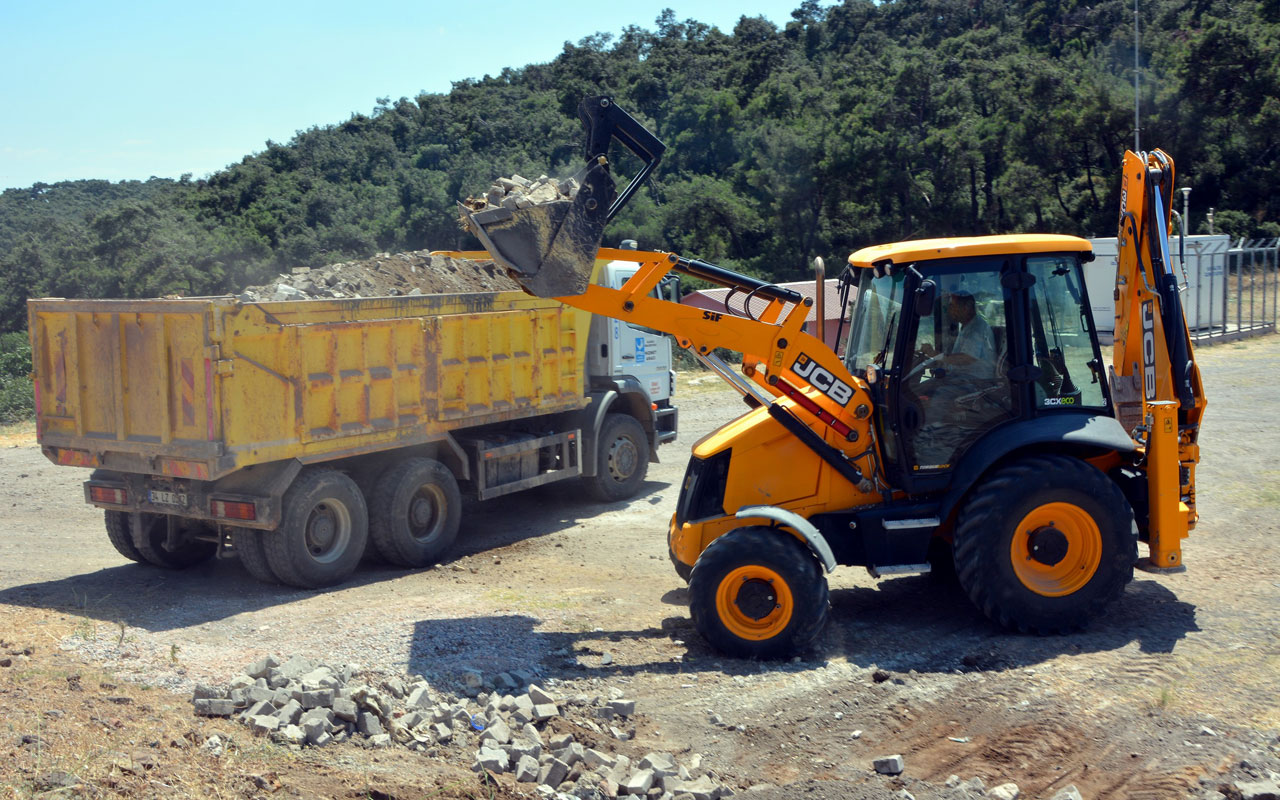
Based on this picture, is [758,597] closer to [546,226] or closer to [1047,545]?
[1047,545]

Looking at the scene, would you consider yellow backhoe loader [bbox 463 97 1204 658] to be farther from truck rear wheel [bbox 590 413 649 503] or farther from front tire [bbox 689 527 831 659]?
truck rear wheel [bbox 590 413 649 503]

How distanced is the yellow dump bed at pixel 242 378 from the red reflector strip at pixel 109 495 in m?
0.25

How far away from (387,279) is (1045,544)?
261 inches

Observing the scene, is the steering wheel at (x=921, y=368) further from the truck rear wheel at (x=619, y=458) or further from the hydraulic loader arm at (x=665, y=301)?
the truck rear wheel at (x=619, y=458)

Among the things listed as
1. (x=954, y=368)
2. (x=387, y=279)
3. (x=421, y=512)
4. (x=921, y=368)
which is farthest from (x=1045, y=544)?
(x=387, y=279)

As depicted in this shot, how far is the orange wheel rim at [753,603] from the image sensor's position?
22.2 ft

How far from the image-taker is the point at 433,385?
9820 mm

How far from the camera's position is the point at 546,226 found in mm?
6836

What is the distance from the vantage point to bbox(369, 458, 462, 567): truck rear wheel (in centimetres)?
944

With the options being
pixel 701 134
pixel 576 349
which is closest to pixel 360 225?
pixel 701 134

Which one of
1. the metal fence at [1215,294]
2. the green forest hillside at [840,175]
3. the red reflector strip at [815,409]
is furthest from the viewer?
the green forest hillside at [840,175]

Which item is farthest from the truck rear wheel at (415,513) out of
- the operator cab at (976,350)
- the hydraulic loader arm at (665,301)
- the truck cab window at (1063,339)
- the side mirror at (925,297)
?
the truck cab window at (1063,339)

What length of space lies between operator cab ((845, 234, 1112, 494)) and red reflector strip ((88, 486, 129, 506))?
242 inches

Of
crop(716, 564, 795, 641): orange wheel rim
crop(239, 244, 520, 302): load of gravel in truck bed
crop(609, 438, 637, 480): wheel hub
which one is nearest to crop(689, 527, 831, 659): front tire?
crop(716, 564, 795, 641): orange wheel rim
